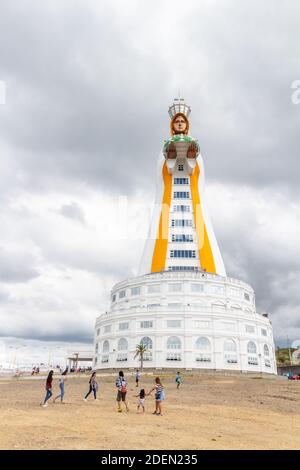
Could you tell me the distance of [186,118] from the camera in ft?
285

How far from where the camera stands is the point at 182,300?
67.8 meters

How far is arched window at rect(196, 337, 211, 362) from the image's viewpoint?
62.3 metres

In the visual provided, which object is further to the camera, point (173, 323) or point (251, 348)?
point (251, 348)

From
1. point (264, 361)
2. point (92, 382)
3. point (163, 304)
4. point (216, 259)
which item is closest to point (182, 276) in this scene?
point (163, 304)

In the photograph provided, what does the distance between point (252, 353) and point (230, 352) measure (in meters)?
4.85

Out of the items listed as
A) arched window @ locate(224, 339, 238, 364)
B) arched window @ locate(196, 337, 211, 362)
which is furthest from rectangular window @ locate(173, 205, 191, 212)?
arched window @ locate(224, 339, 238, 364)

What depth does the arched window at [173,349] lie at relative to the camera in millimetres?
62312

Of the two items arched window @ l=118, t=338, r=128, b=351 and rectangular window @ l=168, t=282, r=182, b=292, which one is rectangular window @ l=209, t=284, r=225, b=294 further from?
arched window @ l=118, t=338, r=128, b=351

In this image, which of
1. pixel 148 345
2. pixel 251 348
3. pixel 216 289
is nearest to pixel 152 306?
pixel 148 345

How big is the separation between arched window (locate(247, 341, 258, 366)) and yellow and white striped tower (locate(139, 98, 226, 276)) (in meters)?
15.5

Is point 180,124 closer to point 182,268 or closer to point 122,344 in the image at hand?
point 182,268

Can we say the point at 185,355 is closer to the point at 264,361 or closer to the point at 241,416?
the point at 264,361

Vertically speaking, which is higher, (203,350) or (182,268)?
(182,268)

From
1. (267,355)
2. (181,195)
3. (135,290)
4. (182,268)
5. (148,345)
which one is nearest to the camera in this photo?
(148,345)
